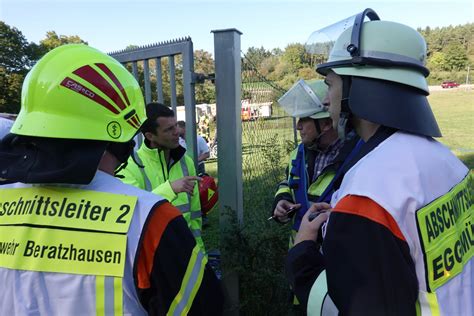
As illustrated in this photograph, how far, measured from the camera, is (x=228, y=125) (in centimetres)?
282

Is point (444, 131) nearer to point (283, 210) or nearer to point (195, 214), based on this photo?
point (283, 210)

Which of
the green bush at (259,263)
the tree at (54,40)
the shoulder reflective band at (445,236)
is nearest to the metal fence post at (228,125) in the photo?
the green bush at (259,263)

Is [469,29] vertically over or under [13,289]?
over

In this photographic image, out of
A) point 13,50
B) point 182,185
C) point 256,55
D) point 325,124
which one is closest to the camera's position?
point 182,185

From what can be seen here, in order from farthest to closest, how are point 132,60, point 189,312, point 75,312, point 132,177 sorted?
point 132,60 < point 132,177 < point 189,312 < point 75,312

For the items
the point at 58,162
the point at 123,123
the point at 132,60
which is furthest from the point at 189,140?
the point at 58,162

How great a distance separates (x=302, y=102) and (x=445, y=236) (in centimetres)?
206

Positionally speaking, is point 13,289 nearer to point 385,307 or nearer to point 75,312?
point 75,312

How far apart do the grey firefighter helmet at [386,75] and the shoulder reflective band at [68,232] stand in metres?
0.90

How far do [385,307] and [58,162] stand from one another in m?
1.14

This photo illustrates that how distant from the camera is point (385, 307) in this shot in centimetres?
109

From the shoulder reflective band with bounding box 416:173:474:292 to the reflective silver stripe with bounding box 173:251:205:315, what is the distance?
74 centimetres

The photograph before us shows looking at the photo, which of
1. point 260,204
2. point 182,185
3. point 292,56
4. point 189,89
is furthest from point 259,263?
point 292,56

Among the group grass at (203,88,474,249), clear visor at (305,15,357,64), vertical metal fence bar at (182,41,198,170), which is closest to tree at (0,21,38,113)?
grass at (203,88,474,249)
